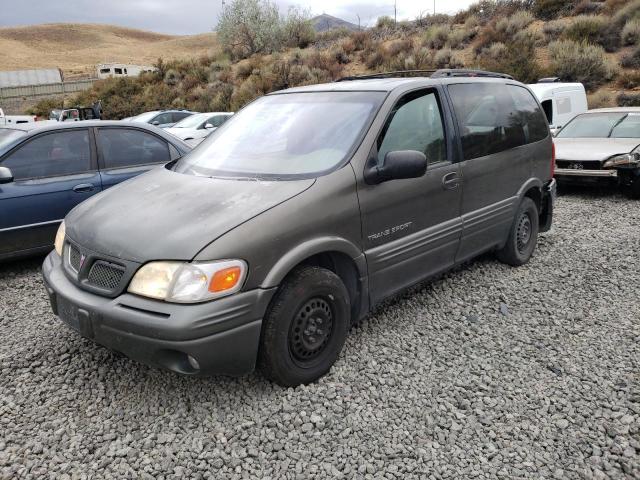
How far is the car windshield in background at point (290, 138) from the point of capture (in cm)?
326

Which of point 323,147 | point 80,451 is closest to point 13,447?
point 80,451

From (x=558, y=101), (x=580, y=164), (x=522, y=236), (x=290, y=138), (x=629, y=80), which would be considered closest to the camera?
(x=290, y=138)

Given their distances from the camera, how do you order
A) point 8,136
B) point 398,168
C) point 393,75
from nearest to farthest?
point 398,168 → point 393,75 → point 8,136

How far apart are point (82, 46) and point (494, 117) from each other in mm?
98976

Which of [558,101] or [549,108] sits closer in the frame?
[549,108]

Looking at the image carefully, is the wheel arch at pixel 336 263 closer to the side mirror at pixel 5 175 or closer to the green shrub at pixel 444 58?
the side mirror at pixel 5 175

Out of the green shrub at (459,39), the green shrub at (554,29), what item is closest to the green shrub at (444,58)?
the green shrub at (459,39)

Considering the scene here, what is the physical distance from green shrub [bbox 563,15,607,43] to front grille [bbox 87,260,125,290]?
21509mm

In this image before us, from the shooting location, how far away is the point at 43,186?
16.1 ft

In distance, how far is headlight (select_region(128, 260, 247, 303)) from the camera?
2.52 m

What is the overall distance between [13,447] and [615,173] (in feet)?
26.9

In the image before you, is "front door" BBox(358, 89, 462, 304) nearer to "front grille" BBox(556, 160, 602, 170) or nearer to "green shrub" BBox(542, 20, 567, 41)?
"front grille" BBox(556, 160, 602, 170)

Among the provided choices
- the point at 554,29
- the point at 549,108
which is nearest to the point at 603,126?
the point at 549,108

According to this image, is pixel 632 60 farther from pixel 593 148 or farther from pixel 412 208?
pixel 412 208
